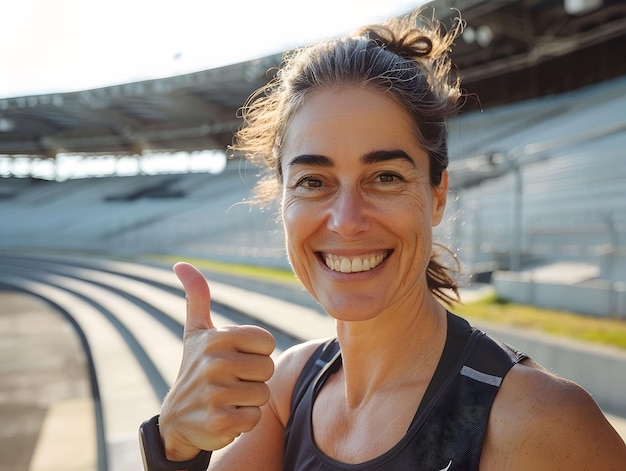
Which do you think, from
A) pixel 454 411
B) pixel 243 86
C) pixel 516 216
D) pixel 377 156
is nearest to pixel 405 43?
pixel 377 156

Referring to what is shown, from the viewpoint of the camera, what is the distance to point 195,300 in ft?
4.28

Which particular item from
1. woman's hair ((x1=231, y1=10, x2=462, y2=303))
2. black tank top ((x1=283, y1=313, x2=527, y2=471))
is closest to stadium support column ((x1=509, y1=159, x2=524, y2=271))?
woman's hair ((x1=231, y1=10, x2=462, y2=303))

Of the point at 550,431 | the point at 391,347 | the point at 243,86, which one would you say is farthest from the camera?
the point at 243,86

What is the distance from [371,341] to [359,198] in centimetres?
43

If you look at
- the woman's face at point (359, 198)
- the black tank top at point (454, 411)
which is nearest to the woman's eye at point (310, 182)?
the woman's face at point (359, 198)

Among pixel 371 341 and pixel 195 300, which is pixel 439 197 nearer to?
pixel 371 341

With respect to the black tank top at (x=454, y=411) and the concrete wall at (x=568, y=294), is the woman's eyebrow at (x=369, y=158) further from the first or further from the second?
the concrete wall at (x=568, y=294)

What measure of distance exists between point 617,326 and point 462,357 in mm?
2998

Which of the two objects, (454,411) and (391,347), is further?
(391,347)

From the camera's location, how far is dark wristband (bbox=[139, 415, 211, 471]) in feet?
4.17

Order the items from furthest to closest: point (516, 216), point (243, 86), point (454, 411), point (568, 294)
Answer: point (243, 86), point (516, 216), point (568, 294), point (454, 411)

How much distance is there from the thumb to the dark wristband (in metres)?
0.28

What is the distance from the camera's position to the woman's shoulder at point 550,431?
38.9 inches

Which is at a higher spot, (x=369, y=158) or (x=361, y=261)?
(x=369, y=158)
